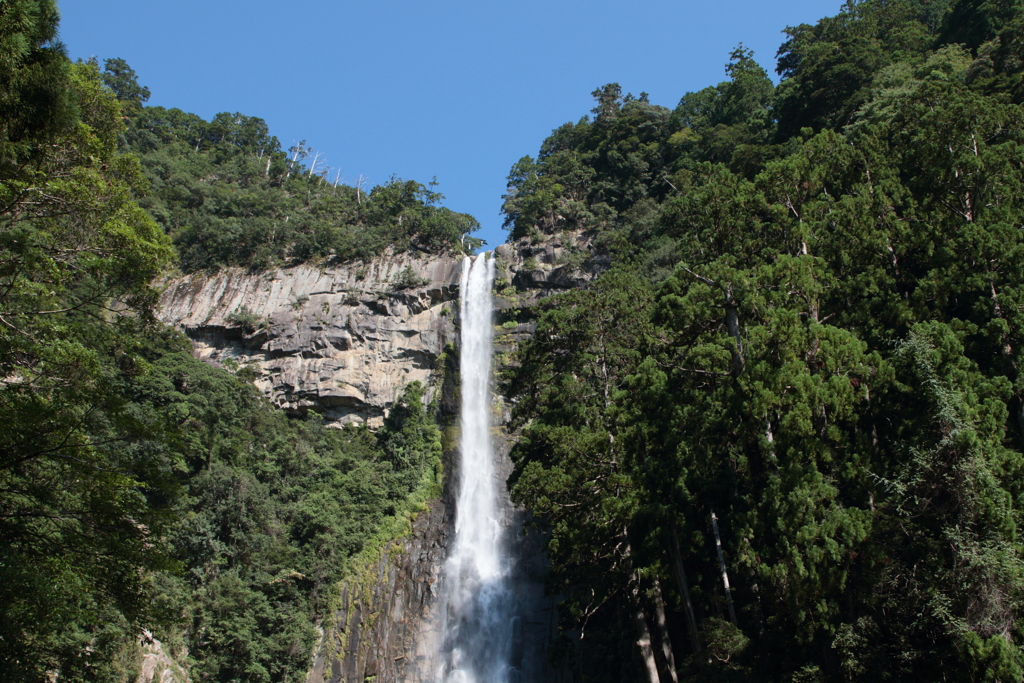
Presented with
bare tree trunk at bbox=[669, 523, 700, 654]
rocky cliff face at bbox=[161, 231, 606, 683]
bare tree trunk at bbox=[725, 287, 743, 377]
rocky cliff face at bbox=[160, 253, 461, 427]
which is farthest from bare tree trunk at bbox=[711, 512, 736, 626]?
rocky cliff face at bbox=[160, 253, 461, 427]

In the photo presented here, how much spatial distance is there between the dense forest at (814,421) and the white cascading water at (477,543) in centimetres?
437

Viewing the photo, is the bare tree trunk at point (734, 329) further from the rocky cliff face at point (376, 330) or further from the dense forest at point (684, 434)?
the rocky cliff face at point (376, 330)

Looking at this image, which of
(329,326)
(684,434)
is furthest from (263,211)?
(684,434)

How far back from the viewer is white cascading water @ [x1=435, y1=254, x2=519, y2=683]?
897 inches

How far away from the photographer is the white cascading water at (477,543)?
22781 millimetres

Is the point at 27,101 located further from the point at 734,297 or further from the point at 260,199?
the point at 260,199

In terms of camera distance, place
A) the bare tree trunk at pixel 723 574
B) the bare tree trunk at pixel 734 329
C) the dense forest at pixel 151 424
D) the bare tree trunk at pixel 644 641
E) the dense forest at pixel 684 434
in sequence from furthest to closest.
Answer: the bare tree trunk at pixel 644 641, the bare tree trunk at pixel 723 574, the bare tree trunk at pixel 734 329, the dense forest at pixel 684 434, the dense forest at pixel 151 424

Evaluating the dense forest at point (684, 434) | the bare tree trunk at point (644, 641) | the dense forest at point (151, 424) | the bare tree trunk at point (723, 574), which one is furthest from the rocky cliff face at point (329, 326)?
the bare tree trunk at point (723, 574)

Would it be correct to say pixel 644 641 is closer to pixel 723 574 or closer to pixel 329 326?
pixel 723 574

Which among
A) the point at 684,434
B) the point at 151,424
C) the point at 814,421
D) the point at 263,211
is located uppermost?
the point at 263,211

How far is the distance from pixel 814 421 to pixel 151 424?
30.8 feet

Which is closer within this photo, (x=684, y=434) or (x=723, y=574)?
(x=723, y=574)

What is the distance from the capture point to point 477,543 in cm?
2609

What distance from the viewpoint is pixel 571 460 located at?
14.5m
